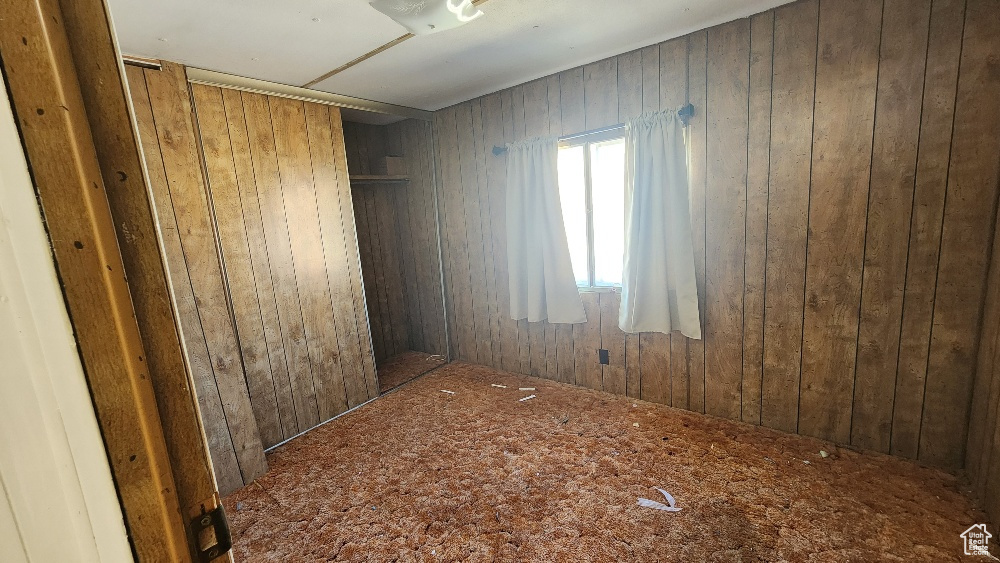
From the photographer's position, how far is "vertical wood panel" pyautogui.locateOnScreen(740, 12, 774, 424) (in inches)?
86.9

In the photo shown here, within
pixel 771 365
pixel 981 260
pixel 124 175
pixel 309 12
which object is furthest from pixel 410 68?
pixel 981 260

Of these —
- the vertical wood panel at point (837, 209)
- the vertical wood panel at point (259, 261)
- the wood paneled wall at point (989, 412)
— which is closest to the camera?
the wood paneled wall at point (989, 412)

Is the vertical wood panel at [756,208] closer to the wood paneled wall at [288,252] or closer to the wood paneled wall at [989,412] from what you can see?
the wood paneled wall at [989,412]

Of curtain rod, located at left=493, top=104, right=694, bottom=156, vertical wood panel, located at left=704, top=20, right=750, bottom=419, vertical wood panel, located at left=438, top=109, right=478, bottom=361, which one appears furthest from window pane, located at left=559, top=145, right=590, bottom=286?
vertical wood panel, located at left=438, top=109, right=478, bottom=361

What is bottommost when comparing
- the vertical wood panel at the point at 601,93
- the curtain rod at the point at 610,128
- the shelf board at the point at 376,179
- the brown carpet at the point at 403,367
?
the brown carpet at the point at 403,367

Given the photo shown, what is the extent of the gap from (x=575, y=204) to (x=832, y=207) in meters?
1.53

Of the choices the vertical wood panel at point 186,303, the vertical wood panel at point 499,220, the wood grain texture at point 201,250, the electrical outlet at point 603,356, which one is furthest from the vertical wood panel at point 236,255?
the electrical outlet at point 603,356

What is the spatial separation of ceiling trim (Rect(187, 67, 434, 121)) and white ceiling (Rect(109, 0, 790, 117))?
0.05 meters

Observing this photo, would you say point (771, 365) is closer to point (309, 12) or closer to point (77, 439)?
point (77, 439)

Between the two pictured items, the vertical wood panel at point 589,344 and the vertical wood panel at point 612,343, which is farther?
the vertical wood panel at point 589,344

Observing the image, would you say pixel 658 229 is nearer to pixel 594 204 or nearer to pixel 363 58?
pixel 594 204

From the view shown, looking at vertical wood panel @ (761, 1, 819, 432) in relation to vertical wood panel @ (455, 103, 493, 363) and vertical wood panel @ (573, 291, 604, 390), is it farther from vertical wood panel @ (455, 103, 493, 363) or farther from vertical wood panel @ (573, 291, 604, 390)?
vertical wood panel @ (455, 103, 493, 363)

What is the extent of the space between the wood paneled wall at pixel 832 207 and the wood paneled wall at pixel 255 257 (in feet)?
6.22

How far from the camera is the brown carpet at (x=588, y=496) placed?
66.3 inches
